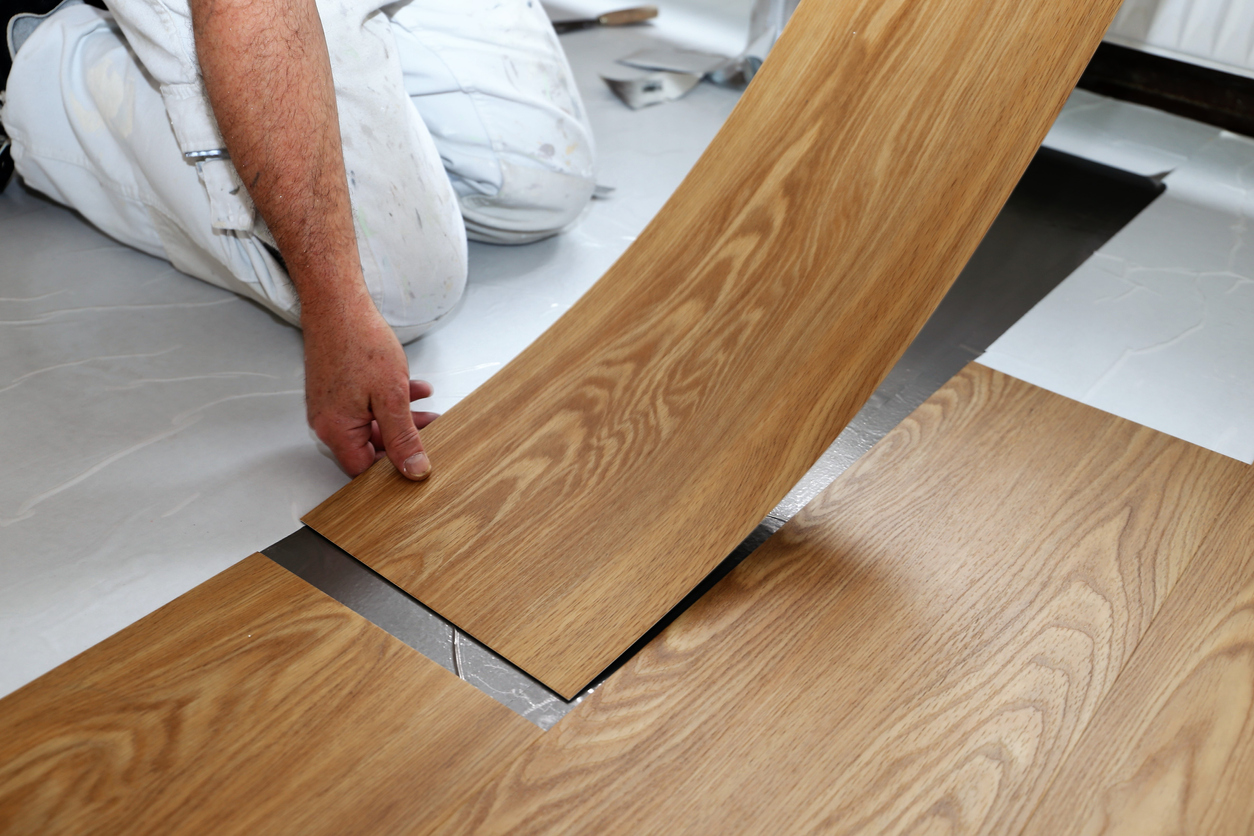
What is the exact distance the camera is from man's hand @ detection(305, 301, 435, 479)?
46.2 inches

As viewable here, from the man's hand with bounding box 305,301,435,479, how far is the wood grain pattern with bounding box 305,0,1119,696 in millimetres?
49

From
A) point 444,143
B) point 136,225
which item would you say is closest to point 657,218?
point 444,143

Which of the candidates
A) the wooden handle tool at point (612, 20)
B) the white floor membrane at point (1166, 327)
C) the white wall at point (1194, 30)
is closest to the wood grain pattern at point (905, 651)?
the white floor membrane at point (1166, 327)

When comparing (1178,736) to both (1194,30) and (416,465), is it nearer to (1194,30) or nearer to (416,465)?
(416,465)

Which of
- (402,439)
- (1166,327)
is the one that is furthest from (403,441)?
(1166,327)

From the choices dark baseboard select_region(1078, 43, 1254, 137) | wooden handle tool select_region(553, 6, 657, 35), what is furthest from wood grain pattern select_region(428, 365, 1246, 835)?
wooden handle tool select_region(553, 6, 657, 35)

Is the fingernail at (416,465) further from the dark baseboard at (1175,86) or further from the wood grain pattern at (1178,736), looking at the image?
the dark baseboard at (1175,86)

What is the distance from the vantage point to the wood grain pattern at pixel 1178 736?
2.92 ft

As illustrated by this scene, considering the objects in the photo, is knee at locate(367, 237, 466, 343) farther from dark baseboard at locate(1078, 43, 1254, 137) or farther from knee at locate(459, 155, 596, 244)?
dark baseboard at locate(1078, 43, 1254, 137)

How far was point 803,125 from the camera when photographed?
1.44 meters

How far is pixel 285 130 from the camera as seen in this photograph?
1.17 m

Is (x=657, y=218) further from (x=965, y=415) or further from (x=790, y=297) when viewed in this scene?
(x=965, y=415)

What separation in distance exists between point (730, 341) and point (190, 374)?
0.81m

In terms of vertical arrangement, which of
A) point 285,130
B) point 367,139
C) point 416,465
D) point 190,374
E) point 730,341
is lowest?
point 190,374
